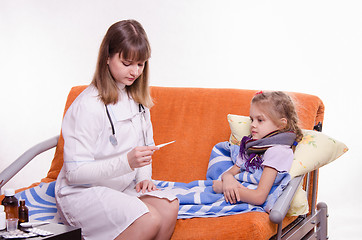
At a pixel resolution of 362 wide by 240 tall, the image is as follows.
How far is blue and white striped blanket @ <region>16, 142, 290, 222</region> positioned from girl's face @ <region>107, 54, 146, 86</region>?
0.54 metres

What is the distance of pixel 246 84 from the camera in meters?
3.14

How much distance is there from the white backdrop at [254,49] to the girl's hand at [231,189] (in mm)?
1145

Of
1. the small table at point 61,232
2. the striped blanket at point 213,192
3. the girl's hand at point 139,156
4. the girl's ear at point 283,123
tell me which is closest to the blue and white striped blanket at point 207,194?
the striped blanket at point 213,192

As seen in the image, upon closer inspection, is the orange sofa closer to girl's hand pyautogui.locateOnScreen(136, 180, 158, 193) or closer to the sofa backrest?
the sofa backrest

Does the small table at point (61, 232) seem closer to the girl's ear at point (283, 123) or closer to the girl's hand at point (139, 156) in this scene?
the girl's hand at point (139, 156)

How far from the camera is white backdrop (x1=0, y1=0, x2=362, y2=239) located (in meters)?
2.98

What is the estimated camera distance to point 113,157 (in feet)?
6.37

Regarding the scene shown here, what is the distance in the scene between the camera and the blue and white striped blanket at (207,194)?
1.95 meters

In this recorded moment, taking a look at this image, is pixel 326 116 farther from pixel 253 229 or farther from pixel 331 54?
pixel 253 229

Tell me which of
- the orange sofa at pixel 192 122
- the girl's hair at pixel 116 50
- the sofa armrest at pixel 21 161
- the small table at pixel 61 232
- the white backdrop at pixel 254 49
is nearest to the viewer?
the small table at pixel 61 232

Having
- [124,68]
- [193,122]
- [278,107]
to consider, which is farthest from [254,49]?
[124,68]

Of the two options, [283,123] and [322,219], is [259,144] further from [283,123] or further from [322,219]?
[322,219]

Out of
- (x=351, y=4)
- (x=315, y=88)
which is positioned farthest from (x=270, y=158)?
(x=351, y=4)

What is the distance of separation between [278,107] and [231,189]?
15.2 inches
